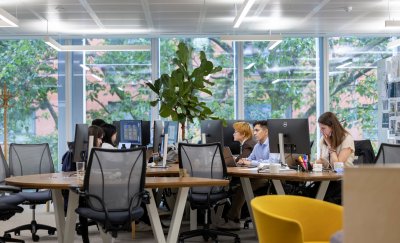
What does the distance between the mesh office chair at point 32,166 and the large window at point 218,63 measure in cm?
492

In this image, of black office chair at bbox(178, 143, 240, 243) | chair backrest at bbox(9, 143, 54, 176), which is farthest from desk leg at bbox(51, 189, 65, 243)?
chair backrest at bbox(9, 143, 54, 176)

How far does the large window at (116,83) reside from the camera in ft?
39.2

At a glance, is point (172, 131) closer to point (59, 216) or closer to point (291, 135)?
point (291, 135)

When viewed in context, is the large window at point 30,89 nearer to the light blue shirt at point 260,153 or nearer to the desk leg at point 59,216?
the light blue shirt at point 260,153

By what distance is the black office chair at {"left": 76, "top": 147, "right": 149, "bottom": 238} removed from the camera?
482 cm

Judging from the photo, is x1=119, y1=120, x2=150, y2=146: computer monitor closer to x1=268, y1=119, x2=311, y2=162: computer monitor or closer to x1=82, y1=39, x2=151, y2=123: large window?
x1=268, y1=119, x2=311, y2=162: computer monitor

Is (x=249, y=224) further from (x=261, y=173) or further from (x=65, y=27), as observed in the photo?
(x=65, y=27)

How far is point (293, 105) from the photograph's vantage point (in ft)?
39.7

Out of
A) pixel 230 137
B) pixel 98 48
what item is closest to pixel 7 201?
pixel 230 137

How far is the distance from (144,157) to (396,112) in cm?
Result: 675

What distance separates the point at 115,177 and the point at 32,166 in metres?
2.87

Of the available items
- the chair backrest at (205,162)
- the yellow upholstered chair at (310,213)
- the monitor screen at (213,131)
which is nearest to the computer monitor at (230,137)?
the monitor screen at (213,131)

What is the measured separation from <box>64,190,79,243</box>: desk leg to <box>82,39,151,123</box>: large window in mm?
6722

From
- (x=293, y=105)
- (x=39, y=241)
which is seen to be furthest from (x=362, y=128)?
(x=39, y=241)
